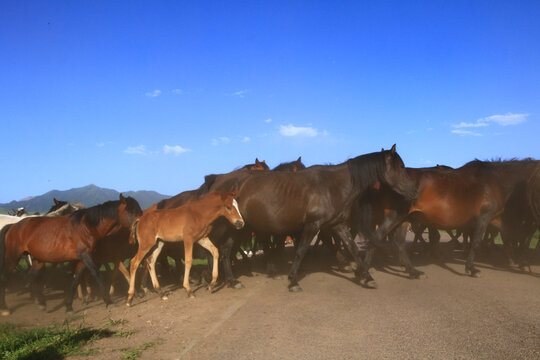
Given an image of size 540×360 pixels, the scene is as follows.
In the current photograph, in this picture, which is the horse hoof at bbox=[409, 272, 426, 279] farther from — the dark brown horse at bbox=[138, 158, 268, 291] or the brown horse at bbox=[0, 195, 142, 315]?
the brown horse at bbox=[0, 195, 142, 315]

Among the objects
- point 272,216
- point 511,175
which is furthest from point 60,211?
point 511,175

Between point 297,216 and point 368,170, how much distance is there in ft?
5.84

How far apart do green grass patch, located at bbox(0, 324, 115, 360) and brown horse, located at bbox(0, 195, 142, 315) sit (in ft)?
6.07

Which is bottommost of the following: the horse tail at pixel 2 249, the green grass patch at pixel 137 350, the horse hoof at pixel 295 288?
the green grass patch at pixel 137 350

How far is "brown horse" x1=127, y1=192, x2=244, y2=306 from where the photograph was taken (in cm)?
739

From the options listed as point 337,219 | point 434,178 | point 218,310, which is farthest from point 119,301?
point 434,178

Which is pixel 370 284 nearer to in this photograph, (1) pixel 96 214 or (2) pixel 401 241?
(2) pixel 401 241

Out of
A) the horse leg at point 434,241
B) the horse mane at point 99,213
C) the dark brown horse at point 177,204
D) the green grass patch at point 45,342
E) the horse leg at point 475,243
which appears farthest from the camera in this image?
the horse leg at point 434,241

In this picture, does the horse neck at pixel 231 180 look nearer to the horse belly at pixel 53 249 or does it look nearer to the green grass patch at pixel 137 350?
the horse belly at pixel 53 249

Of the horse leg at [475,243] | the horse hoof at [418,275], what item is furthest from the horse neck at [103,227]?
the horse leg at [475,243]

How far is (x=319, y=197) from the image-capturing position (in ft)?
24.9

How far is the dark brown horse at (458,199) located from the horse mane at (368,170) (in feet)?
3.07

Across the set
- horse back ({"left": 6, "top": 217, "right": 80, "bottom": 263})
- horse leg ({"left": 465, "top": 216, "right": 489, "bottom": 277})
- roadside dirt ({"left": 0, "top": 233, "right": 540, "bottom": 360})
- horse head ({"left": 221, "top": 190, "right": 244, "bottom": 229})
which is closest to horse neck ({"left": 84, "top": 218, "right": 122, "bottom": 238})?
horse back ({"left": 6, "top": 217, "right": 80, "bottom": 263})

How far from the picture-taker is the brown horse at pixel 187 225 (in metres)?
7.39
